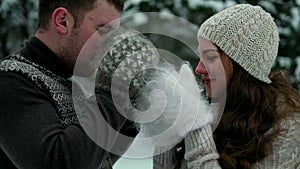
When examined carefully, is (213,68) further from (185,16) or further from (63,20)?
(185,16)

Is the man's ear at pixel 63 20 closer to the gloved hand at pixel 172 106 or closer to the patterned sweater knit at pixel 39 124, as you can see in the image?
the patterned sweater knit at pixel 39 124

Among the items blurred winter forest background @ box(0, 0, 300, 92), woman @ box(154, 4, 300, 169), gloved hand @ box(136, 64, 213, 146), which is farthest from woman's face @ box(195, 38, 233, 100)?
blurred winter forest background @ box(0, 0, 300, 92)

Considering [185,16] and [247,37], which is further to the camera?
[185,16]

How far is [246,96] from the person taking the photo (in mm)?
1796

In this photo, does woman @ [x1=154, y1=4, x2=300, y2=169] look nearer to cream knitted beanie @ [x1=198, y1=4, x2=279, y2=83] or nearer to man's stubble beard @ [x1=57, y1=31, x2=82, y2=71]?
cream knitted beanie @ [x1=198, y1=4, x2=279, y2=83]

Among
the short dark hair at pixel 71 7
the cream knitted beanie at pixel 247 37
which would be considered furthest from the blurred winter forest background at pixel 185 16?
the short dark hair at pixel 71 7

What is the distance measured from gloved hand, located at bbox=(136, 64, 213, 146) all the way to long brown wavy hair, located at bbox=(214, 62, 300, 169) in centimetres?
15

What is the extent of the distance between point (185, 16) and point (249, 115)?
22.0 ft

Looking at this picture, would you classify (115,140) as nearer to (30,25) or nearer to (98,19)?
(98,19)

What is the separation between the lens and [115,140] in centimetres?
135

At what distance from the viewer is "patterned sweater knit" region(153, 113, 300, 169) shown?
5.32 feet

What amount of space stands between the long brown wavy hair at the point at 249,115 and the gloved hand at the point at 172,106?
0.15m

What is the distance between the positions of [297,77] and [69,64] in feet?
24.3

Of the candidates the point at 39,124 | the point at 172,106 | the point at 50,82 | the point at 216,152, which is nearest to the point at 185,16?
the point at 216,152
